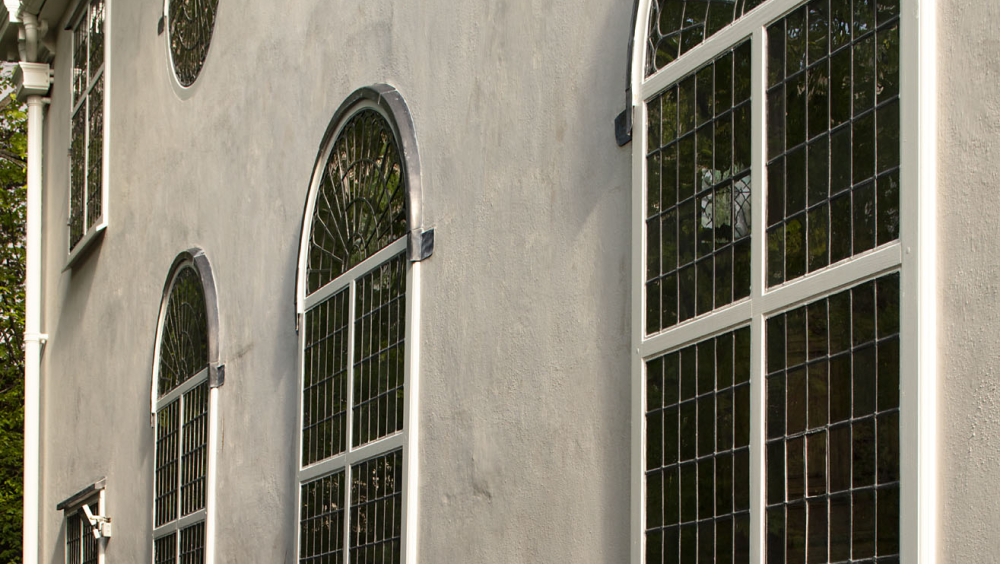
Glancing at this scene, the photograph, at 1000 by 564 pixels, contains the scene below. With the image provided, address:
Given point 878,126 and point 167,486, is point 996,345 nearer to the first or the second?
point 878,126

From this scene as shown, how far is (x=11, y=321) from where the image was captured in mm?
24750

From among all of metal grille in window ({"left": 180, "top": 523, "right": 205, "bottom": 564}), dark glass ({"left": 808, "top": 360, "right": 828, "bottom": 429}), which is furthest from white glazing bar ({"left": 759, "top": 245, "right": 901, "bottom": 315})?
metal grille in window ({"left": 180, "top": 523, "right": 205, "bottom": 564})

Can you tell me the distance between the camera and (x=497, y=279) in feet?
23.8

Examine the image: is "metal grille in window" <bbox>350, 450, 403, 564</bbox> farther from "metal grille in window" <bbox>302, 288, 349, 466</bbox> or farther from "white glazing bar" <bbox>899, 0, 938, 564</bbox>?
"white glazing bar" <bbox>899, 0, 938, 564</bbox>

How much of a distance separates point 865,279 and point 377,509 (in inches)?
177

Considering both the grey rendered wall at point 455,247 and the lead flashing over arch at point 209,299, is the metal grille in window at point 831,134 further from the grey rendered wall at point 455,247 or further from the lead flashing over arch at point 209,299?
the lead flashing over arch at point 209,299

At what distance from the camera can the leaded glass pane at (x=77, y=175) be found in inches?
644

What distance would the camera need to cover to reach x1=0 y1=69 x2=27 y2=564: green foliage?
80.2 feet

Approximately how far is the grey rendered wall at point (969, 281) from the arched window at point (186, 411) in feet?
26.4

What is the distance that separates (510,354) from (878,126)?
110 inches

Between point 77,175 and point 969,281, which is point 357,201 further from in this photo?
point 77,175

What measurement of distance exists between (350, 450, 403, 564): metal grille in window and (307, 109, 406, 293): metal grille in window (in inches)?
53.0

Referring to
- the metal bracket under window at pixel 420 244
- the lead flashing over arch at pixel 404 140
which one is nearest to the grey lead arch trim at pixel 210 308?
the lead flashing over arch at pixel 404 140

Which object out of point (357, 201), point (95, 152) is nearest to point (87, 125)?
point (95, 152)
